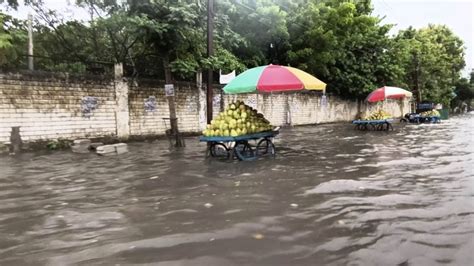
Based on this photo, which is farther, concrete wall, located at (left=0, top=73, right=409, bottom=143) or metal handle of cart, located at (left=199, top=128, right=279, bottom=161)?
concrete wall, located at (left=0, top=73, right=409, bottom=143)

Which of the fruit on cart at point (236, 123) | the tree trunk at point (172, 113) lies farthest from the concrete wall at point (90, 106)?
the fruit on cart at point (236, 123)

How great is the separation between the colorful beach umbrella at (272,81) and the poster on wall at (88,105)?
19.2ft

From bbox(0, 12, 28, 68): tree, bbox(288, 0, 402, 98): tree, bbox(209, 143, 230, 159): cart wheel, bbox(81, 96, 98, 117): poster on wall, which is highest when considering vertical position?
bbox(288, 0, 402, 98): tree

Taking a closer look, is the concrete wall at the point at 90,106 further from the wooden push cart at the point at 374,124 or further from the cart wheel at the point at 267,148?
the wooden push cart at the point at 374,124

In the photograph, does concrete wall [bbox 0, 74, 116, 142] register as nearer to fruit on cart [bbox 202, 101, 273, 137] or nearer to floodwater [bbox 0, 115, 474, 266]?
floodwater [bbox 0, 115, 474, 266]

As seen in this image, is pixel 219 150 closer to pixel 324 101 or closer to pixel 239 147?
pixel 239 147

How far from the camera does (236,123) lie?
8977mm

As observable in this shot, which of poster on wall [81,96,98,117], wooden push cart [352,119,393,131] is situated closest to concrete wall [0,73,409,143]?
poster on wall [81,96,98,117]

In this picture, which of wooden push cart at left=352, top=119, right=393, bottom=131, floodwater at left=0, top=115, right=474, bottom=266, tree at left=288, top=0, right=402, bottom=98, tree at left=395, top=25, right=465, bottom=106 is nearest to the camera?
floodwater at left=0, top=115, right=474, bottom=266

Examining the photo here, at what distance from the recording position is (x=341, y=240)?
384 centimetres

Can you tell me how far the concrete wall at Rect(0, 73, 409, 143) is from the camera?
10891mm

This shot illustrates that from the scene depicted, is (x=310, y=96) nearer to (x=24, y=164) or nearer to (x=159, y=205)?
(x=24, y=164)

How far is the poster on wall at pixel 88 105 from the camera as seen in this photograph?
12.6m

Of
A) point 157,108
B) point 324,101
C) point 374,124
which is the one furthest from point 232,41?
point 324,101
